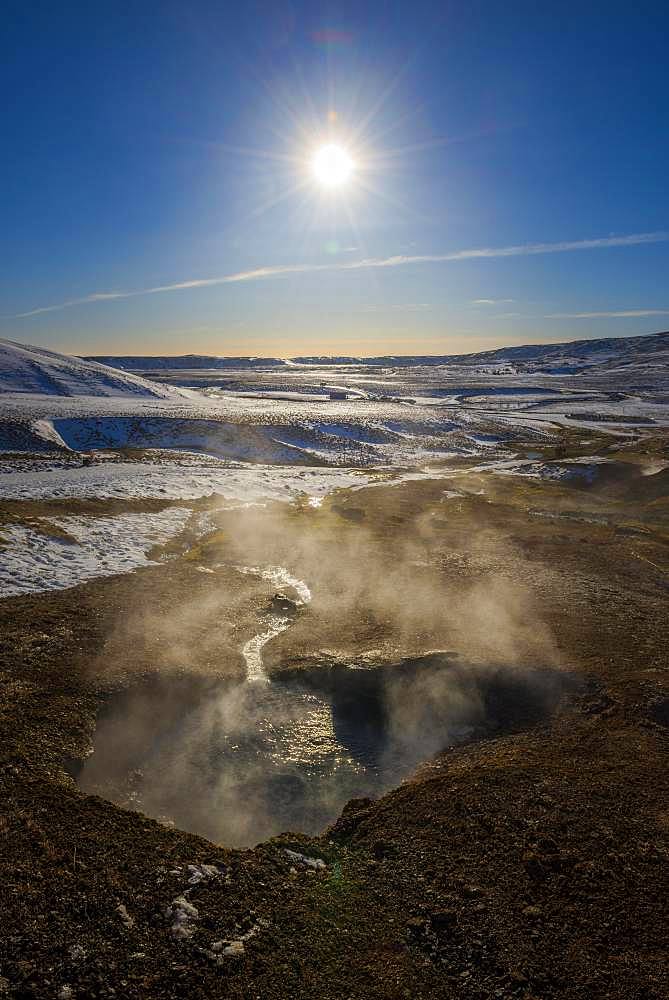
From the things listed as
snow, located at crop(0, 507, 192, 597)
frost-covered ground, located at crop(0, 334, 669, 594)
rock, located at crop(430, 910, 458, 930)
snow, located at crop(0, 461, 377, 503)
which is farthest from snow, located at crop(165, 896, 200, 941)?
snow, located at crop(0, 461, 377, 503)

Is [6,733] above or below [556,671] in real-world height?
above

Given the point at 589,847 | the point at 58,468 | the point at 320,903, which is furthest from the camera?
the point at 58,468

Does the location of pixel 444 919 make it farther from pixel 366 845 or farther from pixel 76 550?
pixel 76 550

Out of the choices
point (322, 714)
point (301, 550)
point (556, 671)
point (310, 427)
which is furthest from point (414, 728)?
point (310, 427)

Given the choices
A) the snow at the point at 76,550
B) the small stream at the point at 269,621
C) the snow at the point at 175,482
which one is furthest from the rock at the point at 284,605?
the snow at the point at 175,482

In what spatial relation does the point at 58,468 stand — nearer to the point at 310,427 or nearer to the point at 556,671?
the point at 310,427

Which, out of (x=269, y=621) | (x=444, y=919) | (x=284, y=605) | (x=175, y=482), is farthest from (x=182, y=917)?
(x=175, y=482)
